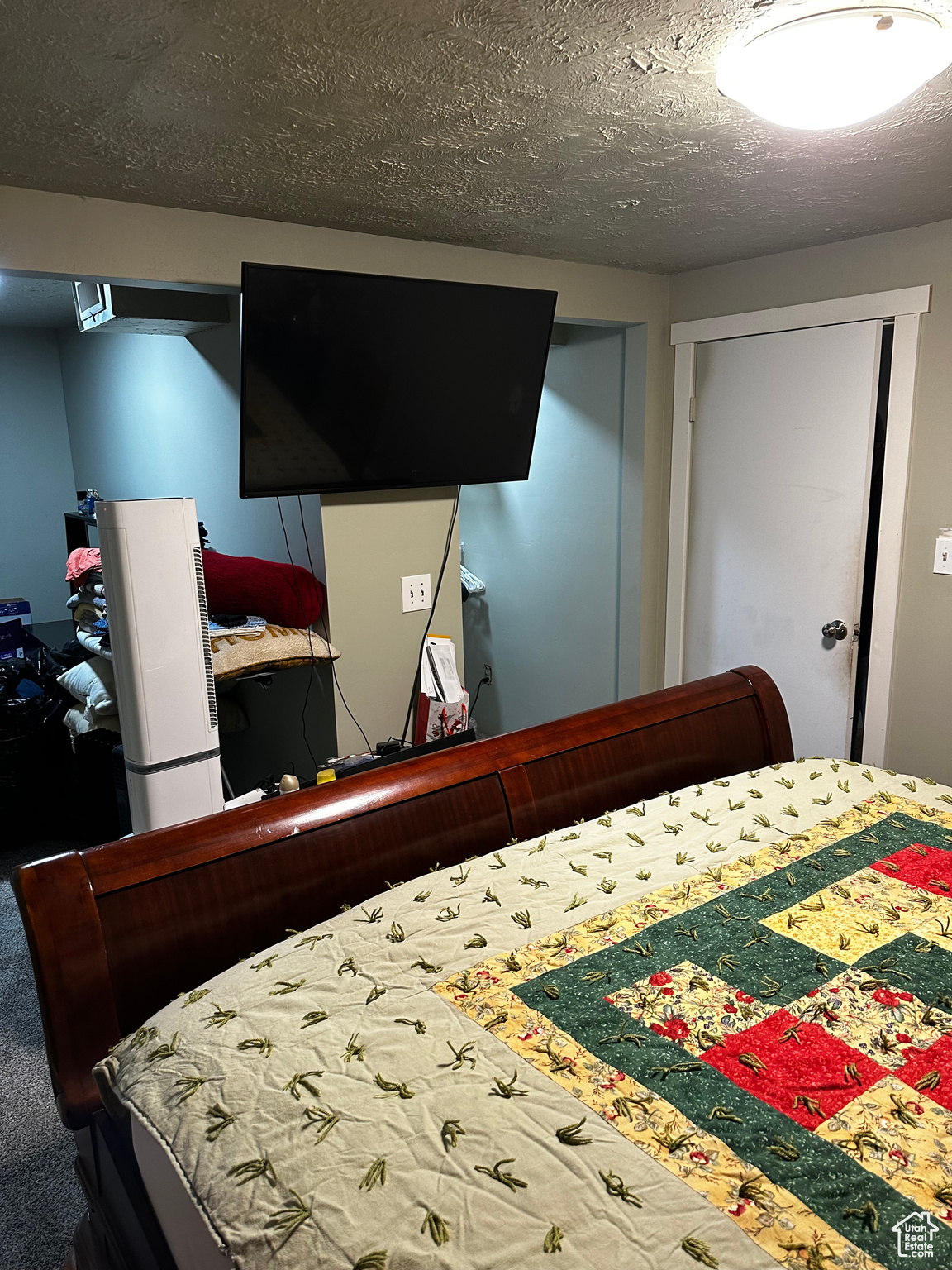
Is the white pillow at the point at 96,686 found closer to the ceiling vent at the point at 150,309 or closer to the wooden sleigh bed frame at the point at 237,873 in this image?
the ceiling vent at the point at 150,309

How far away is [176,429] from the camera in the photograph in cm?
390

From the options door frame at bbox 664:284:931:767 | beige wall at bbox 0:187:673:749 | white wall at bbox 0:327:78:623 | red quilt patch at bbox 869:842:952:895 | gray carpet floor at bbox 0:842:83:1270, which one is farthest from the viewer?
white wall at bbox 0:327:78:623

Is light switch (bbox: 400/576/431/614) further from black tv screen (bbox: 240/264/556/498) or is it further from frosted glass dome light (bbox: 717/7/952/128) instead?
frosted glass dome light (bbox: 717/7/952/128)

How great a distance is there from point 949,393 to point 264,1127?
293cm

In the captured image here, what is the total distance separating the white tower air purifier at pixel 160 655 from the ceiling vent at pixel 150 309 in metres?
1.28

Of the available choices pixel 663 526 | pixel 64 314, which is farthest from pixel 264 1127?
pixel 64 314

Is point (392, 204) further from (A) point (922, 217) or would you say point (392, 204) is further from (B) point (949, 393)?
(B) point (949, 393)

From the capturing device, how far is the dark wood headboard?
4.44ft

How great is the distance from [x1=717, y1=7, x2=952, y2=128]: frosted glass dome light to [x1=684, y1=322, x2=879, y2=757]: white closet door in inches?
63.6

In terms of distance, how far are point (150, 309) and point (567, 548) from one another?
80.1 inches

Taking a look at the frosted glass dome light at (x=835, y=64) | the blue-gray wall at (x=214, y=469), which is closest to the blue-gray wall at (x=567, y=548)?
the blue-gray wall at (x=214, y=469)

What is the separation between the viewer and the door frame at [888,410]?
2.93 meters

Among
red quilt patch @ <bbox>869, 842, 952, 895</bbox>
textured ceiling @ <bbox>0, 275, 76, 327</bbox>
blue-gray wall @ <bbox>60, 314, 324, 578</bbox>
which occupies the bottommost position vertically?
red quilt patch @ <bbox>869, 842, 952, 895</bbox>

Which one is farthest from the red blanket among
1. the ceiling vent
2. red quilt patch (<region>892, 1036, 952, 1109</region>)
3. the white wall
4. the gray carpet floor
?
the white wall
